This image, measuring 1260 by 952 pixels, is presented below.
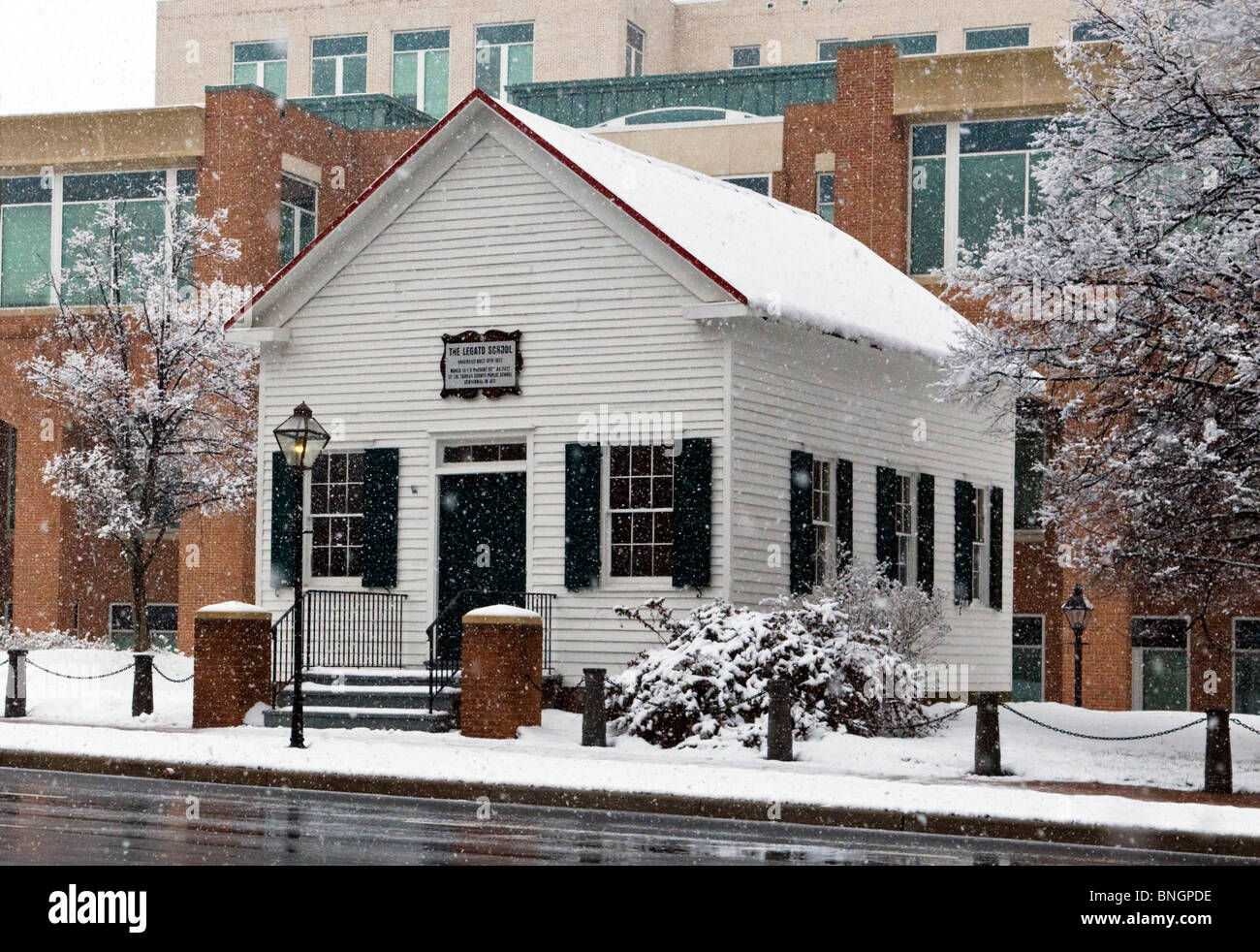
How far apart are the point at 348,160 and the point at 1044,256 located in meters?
28.6

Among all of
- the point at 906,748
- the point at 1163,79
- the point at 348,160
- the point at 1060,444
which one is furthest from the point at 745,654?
the point at 348,160

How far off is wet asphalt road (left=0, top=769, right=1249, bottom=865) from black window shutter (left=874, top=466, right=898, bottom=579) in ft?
34.2

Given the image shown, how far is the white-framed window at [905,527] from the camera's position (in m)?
26.7

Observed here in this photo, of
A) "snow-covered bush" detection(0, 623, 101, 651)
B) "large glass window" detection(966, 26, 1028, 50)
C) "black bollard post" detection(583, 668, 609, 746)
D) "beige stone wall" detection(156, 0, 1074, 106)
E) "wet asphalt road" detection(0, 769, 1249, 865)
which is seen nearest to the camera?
"wet asphalt road" detection(0, 769, 1249, 865)

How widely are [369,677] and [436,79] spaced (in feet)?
134

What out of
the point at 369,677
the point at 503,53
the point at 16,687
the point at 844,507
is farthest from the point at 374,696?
the point at 503,53

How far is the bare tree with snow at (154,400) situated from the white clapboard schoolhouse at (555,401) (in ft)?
27.7

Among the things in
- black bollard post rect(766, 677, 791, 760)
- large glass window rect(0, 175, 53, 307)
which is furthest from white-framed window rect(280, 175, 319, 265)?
black bollard post rect(766, 677, 791, 760)

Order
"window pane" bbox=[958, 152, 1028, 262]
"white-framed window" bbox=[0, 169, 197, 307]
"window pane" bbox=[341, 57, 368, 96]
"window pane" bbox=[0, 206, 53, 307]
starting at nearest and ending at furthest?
"window pane" bbox=[958, 152, 1028, 262] < "white-framed window" bbox=[0, 169, 197, 307] < "window pane" bbox=[0, 206, 53, 307] < "window pane" bbox=[341, 57, 368, 96]

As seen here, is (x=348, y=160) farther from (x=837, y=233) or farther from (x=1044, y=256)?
(x=1044, y=256)

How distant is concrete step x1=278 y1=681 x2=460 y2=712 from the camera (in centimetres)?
2220

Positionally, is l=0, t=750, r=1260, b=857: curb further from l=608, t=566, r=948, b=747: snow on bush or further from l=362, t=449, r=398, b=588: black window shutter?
l=362, t=449, r=398, b=588: black window shutter

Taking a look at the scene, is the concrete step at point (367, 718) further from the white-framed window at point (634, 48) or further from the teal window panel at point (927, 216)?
the white-framed window at point (634, 48)

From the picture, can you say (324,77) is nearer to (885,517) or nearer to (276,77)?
(276,77)
